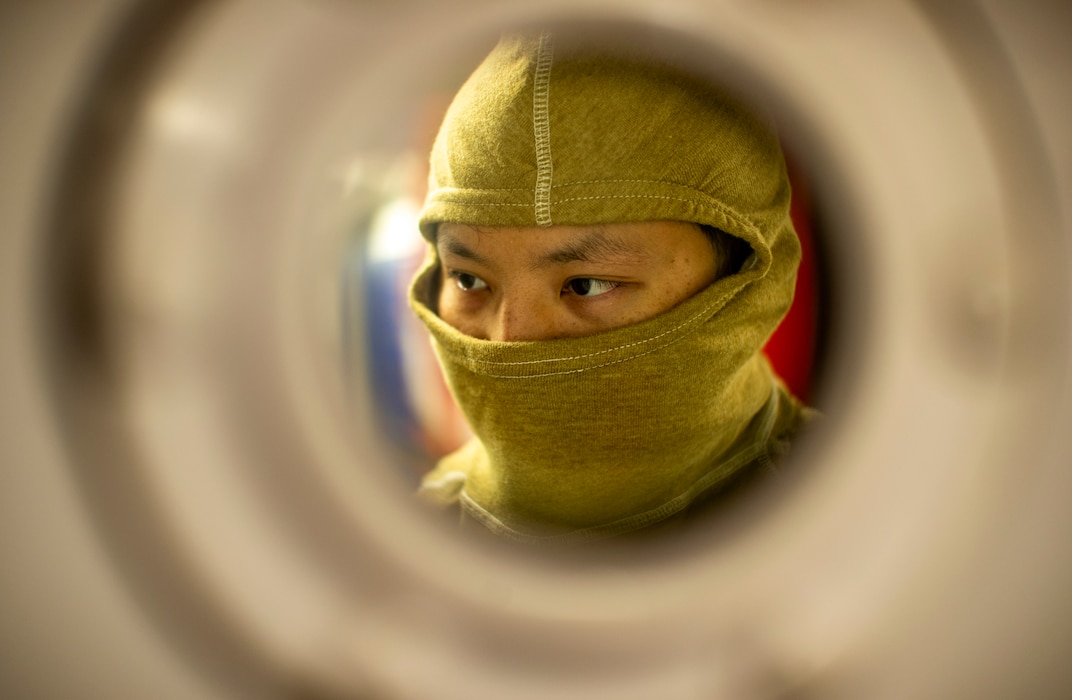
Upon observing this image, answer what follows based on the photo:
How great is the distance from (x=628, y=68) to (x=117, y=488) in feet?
2.39

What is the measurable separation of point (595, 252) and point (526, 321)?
0.12 meters

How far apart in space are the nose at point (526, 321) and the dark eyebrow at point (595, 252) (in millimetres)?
55

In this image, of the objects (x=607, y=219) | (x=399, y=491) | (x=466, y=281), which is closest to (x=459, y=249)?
(x=466, y=281)

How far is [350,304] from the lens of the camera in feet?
6.07

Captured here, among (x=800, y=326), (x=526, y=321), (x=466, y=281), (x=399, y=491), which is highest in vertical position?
(x=800, y=326)

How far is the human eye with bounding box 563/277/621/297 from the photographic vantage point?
0.92 metres

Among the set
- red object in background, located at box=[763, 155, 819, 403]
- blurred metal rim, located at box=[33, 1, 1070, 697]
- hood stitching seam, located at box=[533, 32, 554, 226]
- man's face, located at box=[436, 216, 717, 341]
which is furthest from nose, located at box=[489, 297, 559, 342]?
red object in background, located at box=[763, 155, 819, 403]

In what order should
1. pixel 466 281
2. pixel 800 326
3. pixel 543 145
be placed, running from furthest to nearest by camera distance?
pixel 800 326
pixel 466 281
pixel 543 145

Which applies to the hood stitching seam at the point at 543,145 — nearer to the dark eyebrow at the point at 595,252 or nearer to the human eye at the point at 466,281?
the dark eyebrow at the point at 595,252

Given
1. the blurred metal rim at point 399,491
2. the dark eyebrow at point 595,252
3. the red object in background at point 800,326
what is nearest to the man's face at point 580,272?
the dark eyebrow at point 595,252

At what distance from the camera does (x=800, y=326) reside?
6.31 feet

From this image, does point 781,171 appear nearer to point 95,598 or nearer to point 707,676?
point 707,676

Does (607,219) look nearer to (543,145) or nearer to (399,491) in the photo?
(543,145)

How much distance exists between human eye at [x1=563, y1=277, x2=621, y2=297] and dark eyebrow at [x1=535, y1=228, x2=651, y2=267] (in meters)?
0.05
